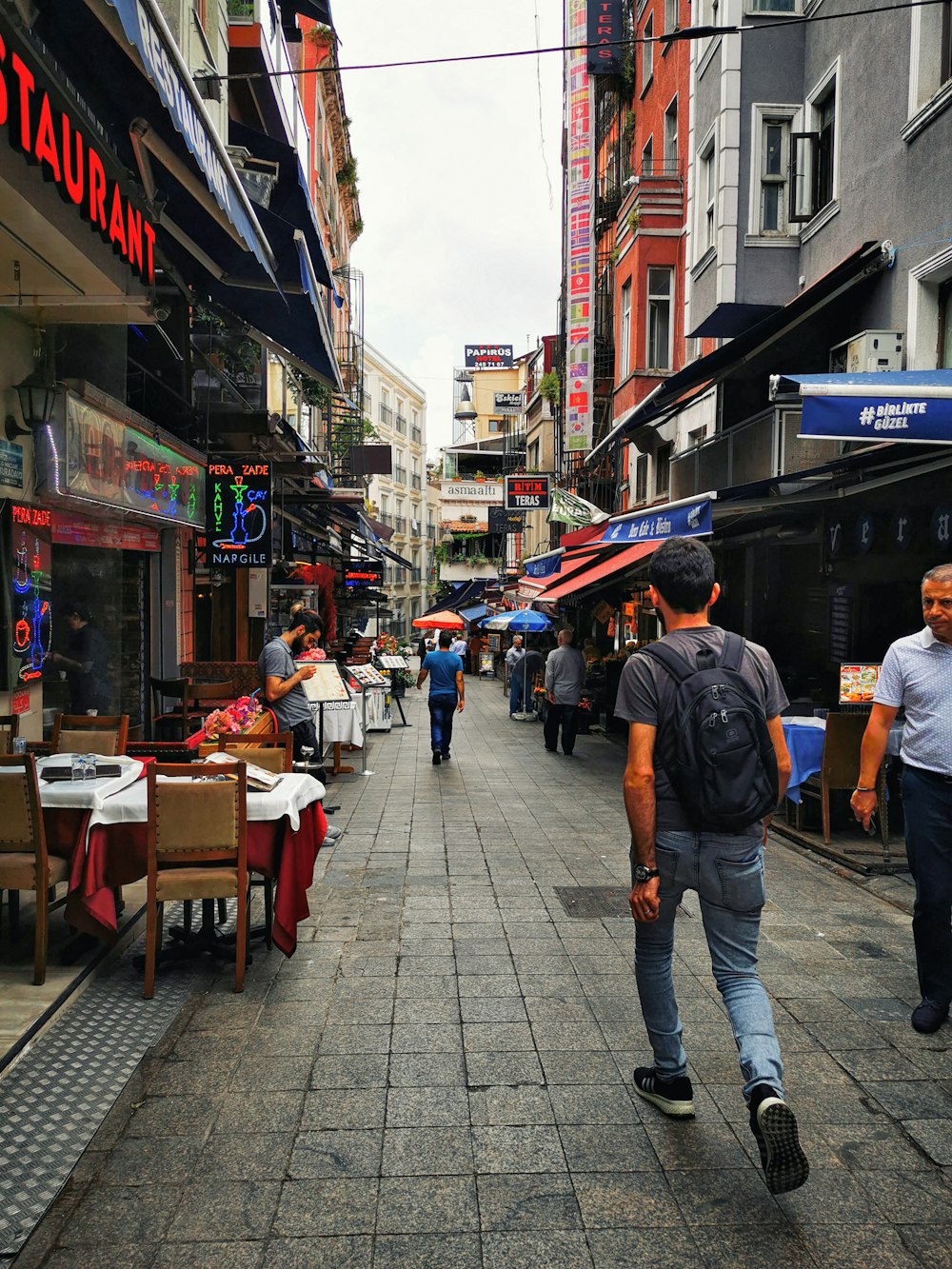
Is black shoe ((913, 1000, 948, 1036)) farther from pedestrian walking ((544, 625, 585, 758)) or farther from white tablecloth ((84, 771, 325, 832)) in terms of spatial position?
pedestrian walking ((544, 625, 585, 758))

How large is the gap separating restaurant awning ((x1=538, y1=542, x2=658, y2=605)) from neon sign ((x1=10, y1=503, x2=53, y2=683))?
826 centimetres

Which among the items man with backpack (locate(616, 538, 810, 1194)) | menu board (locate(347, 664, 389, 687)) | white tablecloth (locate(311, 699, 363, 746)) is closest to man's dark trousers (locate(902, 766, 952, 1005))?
man with backpack (locate(616, 538, 810, 1194))

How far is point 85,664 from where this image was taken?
980cm

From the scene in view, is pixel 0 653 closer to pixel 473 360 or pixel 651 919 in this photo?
pixel 651 919

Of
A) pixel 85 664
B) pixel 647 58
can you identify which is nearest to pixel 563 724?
pixel 85 664

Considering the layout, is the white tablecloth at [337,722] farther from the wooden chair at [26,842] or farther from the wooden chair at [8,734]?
the wooden chair at [26,842]

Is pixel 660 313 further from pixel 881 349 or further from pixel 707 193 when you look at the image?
pixel 881 349

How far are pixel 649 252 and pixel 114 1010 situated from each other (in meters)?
19.1

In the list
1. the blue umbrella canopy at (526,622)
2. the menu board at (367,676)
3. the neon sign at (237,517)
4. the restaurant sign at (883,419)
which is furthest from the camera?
the blue umbrella canopy at (526,622)

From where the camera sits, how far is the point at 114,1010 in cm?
475

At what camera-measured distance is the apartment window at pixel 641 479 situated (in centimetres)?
2242

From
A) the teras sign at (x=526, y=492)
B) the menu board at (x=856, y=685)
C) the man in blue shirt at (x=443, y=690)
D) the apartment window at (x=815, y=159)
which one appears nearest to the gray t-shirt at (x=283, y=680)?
the man in blue shirt at (x=443, y=690)

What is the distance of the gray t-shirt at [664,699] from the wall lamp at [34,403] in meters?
6.11

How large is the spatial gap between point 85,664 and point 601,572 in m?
8.09
